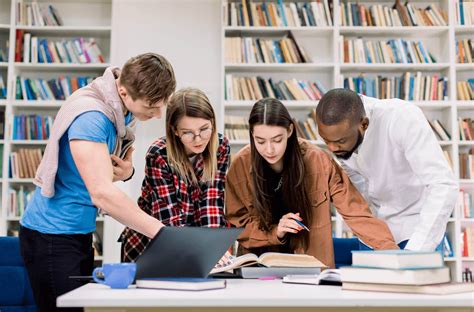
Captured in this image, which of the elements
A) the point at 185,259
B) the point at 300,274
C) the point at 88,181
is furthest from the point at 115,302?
the point at 300,274

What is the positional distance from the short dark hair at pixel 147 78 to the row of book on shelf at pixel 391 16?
149 inches

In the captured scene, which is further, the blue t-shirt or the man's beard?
the man's beard

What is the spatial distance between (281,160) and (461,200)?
3.32 metres

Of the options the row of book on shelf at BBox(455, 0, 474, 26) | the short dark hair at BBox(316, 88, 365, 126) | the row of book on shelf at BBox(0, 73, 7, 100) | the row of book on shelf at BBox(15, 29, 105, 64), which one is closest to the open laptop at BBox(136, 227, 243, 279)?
the short dark hair at BBox(316, 88, 365, 126)

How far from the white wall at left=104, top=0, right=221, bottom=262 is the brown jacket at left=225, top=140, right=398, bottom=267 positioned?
303 cm

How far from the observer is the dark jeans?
1.69 metres

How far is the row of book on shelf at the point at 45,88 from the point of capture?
5211 millimetres

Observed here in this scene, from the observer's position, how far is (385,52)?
5297mm

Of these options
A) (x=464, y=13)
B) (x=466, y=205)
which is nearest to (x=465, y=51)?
(x=464, y=13)

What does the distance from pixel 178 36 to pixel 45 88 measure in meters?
1.22

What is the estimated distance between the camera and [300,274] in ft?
6.02

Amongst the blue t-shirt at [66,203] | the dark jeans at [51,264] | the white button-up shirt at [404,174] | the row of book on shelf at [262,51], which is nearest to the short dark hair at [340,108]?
the white button-up shirt at [404,174]

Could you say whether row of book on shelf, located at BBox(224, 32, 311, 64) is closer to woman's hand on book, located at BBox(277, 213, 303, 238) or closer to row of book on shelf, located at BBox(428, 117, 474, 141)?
row of book on shelf, located at BBox(428, 117, 474, 141)

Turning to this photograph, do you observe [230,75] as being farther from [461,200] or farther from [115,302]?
[115,302]
